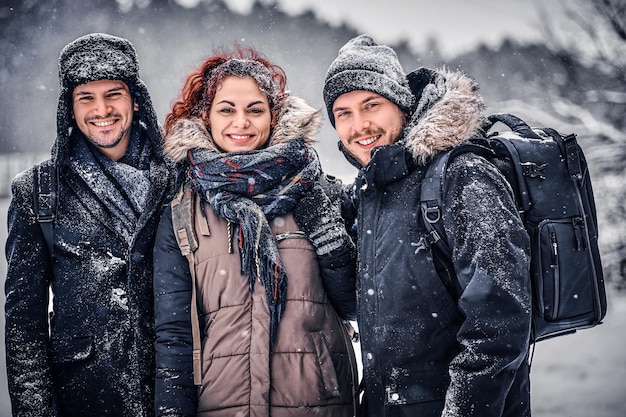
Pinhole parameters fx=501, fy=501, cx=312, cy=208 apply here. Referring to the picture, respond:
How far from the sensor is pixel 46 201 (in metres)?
2.38

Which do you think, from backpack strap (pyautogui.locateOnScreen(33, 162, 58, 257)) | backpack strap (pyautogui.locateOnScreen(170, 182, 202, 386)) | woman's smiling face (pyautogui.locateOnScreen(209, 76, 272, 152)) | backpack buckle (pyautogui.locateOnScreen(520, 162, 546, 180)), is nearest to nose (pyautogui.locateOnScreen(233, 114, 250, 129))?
woman's smiling face (pyautogui.locateOnScreen(209, 76, 272, 152))

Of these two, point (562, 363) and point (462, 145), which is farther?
point (562, 363)

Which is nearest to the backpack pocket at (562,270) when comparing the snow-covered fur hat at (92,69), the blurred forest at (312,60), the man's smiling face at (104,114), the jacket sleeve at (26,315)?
the snow-covered fur hat at (92,69)

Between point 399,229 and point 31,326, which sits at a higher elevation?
point 399,229

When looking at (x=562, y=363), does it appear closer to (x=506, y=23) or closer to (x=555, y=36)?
(x=555, y=36)

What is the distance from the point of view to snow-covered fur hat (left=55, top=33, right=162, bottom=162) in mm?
2547

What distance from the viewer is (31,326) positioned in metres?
2.36

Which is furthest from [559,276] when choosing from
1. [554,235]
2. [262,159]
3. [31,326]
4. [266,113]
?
[31,326]

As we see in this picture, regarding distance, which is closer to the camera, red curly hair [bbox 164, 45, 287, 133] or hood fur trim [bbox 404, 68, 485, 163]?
hood fur trim [bbox 404, 68, 485, 163]

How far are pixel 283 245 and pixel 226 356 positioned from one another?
54 cm

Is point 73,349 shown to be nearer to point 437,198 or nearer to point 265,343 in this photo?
point 265,343

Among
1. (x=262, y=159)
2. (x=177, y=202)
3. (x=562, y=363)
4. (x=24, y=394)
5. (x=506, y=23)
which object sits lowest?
(x=562, y=363)

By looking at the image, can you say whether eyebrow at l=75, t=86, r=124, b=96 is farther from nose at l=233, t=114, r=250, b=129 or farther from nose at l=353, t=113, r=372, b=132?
nose at l=353, t=113, r=372, b=132

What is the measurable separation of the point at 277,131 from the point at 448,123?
0.91 meters
